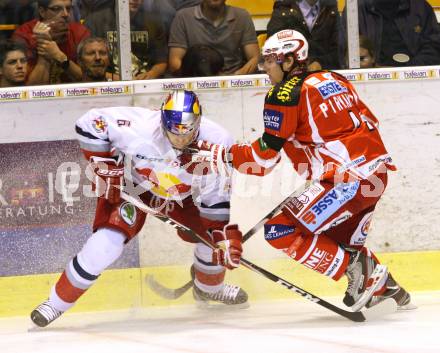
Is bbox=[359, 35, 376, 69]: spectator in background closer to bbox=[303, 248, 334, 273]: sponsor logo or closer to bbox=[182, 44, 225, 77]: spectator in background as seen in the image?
bbox=[182, 44, 225, 77]: spectator in background

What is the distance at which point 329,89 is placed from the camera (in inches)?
166

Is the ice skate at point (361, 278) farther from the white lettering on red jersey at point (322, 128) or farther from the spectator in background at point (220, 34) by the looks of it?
the spectator in background at point (220, 34)

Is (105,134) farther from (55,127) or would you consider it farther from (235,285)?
(235,285)

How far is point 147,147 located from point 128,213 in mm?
304

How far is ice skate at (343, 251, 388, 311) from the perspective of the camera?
14.2ft

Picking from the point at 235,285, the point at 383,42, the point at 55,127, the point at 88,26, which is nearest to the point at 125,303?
the point at 235,285

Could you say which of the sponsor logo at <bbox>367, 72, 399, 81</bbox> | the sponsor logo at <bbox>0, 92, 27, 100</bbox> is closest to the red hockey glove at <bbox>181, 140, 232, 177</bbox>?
the sponsor logo at <bbox>0, 92, 27, 100</bbox>

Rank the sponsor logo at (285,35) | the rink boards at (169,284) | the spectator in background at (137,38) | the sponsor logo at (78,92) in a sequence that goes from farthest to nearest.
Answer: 1. the spectator in background at (137,38)
2. the sponsor logo at (78,92)
3. the rink boards at (169,284)
4. the sponsor logo at (285,35)

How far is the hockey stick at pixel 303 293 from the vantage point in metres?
4.29

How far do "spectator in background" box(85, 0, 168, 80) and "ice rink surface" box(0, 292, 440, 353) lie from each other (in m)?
1.27

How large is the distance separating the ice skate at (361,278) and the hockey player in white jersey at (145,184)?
51 centimetres

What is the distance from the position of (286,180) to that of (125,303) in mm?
1080

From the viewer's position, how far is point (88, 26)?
526 cm

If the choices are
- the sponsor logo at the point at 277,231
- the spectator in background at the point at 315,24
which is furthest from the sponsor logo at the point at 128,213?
the spectator in background at the point at 315,24
